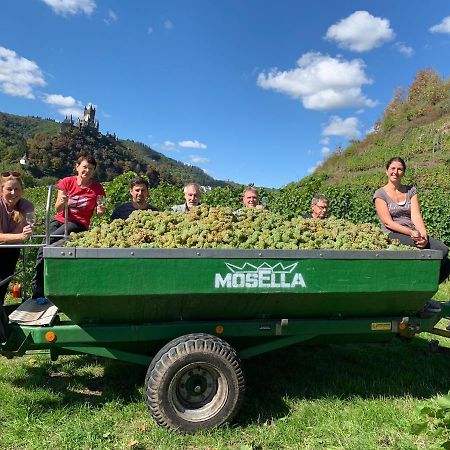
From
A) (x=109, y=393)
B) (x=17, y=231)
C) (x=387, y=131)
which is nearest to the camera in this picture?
(x=109, y=393)

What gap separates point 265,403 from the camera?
399 centimetres

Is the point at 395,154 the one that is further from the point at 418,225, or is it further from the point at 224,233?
the point at 224,233

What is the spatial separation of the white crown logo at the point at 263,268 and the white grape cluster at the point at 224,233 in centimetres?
21

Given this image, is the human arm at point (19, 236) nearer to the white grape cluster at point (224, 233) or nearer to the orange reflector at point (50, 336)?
the white grape cluster at point (224, 233)

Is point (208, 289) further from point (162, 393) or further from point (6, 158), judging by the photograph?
point (6, 158)

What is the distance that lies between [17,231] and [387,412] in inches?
153

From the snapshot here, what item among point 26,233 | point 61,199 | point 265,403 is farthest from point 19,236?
point 265,403

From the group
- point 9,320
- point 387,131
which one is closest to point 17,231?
point 9,320

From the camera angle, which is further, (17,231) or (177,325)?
(17,231)

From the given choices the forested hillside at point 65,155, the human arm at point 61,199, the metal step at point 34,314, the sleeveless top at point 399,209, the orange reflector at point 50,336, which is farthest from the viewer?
Answer: the forested hillside at point 65,155

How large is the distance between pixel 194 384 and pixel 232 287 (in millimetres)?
879

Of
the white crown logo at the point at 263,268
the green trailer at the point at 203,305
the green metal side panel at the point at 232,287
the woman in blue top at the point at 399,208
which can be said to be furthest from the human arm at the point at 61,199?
the woman in blue top at the point at 399,208

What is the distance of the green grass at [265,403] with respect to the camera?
3.32m

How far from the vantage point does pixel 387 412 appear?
12.4 feet
